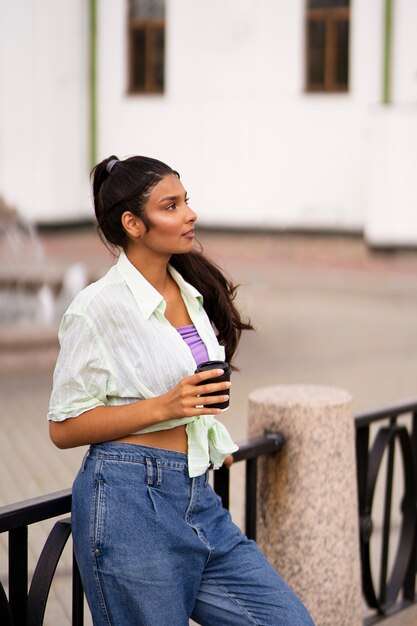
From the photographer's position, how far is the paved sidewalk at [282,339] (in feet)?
25.6

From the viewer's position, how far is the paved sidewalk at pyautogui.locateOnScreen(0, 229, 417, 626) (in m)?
7.80

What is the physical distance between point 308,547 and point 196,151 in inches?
769

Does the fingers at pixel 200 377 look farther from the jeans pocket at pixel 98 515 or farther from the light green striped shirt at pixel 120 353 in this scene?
the jeans pocket at pixel 98 515

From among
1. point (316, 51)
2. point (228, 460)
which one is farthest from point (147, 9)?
point (228, 460)

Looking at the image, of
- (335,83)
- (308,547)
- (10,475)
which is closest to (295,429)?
(308,547)

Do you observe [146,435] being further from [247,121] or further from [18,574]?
[247,121]

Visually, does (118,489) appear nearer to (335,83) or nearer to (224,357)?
(224,357)

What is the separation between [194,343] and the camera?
119 inches

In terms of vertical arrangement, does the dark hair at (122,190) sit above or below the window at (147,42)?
below

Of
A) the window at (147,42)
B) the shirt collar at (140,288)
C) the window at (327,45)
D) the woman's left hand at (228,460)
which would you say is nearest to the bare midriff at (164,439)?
the shirt collar at (140,288)

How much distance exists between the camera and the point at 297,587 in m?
4.05

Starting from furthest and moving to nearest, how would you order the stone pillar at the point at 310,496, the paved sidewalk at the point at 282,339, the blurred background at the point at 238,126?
the blurred background at the point at 238,126
the paved sidewalk at the point at 282,339
the stone pillar at the point at 310,496

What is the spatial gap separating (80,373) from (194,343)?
33 centimetres

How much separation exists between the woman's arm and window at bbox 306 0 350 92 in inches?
779
